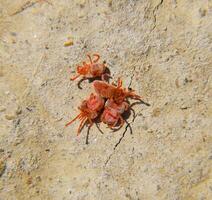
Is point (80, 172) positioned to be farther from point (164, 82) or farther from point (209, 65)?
point (209, 65)

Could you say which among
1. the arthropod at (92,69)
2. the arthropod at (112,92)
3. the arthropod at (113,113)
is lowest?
the arthropod at (113,113)

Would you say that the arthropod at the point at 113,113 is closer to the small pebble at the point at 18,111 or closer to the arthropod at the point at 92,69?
the arthropod at the point at 92,69

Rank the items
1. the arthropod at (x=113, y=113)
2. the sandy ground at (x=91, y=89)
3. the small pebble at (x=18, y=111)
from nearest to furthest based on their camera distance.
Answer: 1. the sandy ground at (x=91, y=89)
2. the arthropod at (x=113, y=113)
3. the small pebble at (x=18, y=111)

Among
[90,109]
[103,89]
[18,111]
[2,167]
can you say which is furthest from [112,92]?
[2,167]

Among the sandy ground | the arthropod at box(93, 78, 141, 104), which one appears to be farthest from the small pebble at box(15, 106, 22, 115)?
the arthropod at box(93, 78, 141, 104)

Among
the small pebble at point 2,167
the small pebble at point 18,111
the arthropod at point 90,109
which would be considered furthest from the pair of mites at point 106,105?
the small pebble at point 2,167

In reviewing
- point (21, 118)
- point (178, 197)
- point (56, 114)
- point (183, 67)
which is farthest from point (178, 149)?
point (21, 118)

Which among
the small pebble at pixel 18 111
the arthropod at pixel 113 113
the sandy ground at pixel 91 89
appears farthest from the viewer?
the small pebble at pixel 18 111
